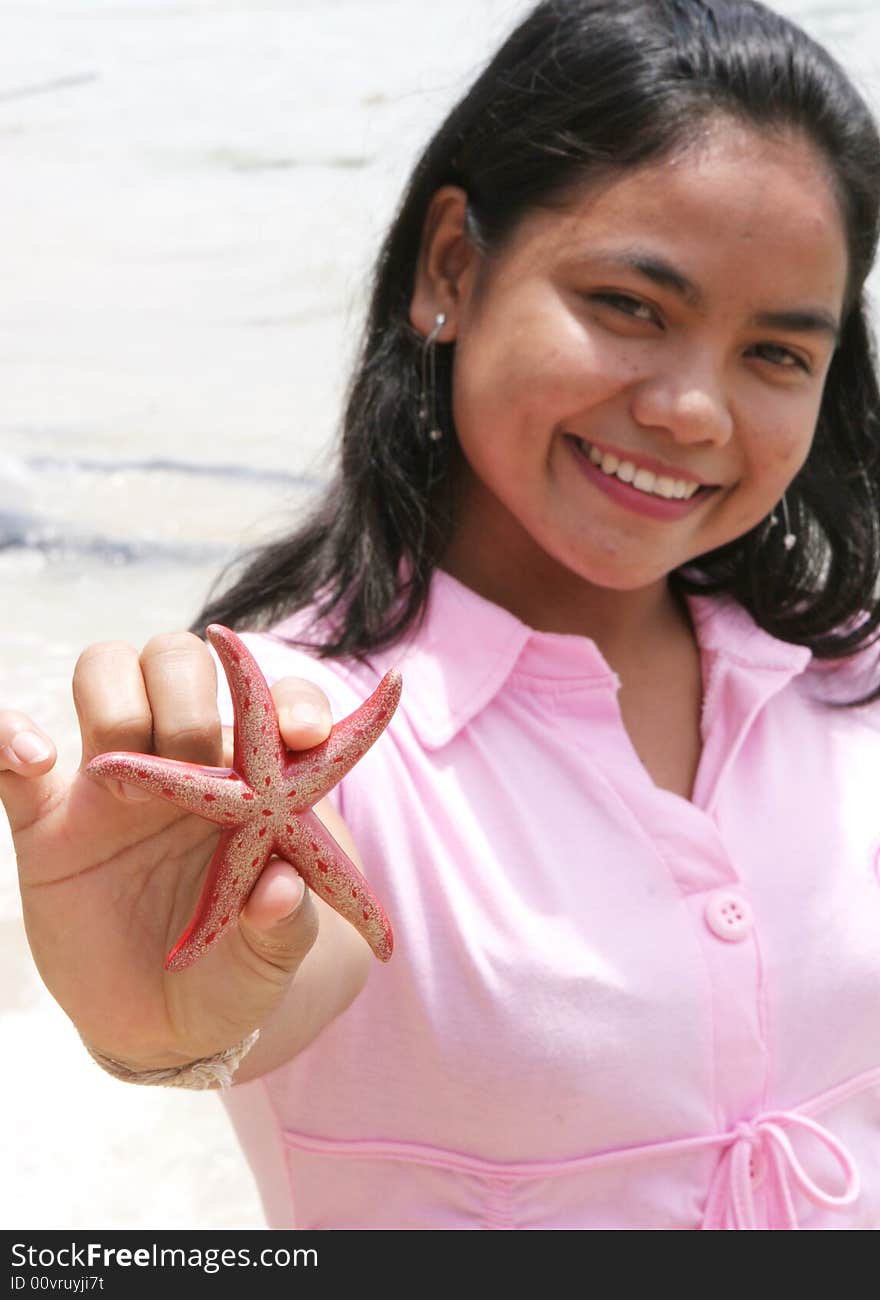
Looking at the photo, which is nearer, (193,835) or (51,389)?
(193,835)

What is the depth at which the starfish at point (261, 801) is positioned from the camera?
4.01 ft

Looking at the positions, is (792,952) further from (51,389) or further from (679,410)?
(51,389)

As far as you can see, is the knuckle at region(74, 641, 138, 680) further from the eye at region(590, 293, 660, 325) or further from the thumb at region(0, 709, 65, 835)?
the eye at region(590, 293, 660, 325)

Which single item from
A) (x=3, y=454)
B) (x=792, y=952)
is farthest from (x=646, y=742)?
(x=3, y=454)

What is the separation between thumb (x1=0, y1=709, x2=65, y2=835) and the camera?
1300mm

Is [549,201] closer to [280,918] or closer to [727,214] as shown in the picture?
[727,214]

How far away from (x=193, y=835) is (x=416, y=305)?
34.3 inches

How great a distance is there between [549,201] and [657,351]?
0.23m

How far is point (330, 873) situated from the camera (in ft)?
4.15

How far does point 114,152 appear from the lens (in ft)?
24.8

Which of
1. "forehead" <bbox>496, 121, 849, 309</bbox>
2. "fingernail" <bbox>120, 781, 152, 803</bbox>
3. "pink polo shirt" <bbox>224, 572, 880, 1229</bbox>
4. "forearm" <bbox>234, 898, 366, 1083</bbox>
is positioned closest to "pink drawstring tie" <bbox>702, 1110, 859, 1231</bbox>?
"pink polo shirt" <bbox>224, 572, 880, 1229</bbox>

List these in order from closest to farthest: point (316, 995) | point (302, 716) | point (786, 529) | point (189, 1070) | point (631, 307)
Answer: point (302, 716) < point (189, 1070) < point (316, 995) < point (631, 307) < point (786, 529)

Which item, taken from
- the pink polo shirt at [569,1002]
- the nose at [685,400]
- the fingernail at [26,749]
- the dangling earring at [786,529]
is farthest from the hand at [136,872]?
the dangling earring at [786,529]

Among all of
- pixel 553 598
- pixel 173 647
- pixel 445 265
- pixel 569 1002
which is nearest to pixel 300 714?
pixel 173 647
